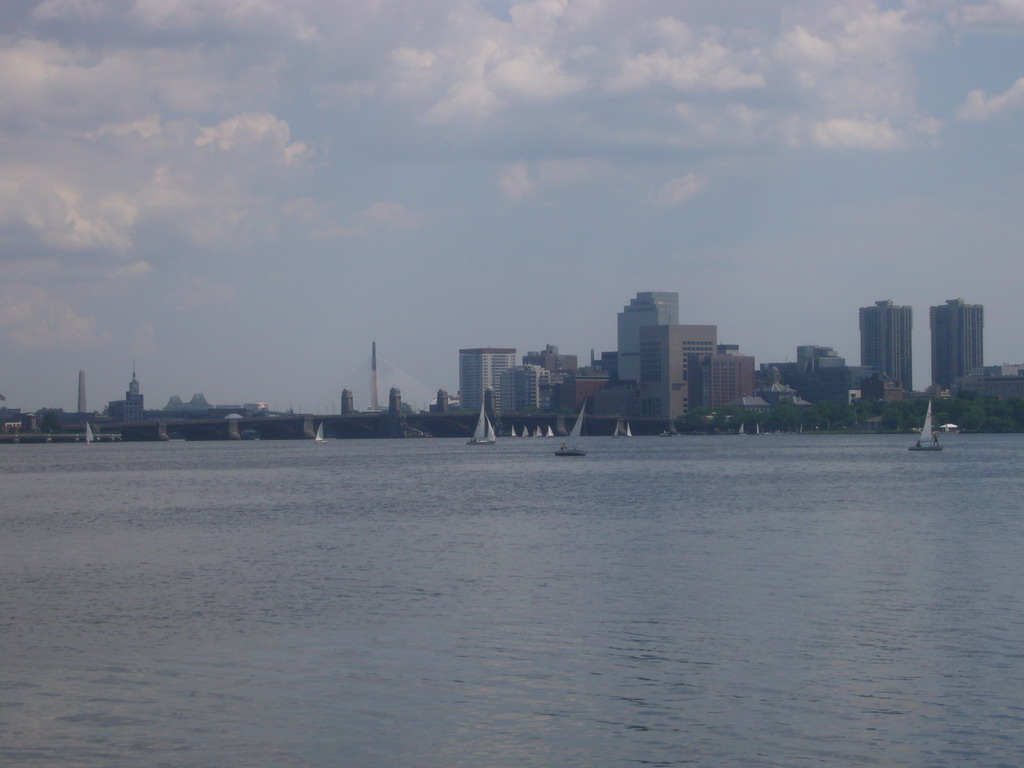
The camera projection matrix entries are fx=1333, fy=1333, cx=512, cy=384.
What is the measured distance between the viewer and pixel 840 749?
18953 mm

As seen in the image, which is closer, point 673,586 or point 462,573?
point 673,586

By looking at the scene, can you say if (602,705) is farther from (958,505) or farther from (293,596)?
(958,505)

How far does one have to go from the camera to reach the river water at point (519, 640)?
19.7 meters

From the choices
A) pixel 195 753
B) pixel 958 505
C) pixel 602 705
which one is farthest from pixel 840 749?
pixel 958 505

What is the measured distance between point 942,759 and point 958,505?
49.5m

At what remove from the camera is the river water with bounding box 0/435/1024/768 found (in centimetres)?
1970

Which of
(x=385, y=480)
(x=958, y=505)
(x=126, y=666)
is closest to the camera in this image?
(x=126, y=666)

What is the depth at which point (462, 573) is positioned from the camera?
3912 cm

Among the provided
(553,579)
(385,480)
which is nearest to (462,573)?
(553,579)

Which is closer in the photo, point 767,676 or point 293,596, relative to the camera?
point 767,676

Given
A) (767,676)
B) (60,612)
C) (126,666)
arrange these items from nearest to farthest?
(767,676), (126,666), (60,612)

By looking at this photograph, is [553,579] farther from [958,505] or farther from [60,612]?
[958,505]

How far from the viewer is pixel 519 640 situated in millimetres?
27609

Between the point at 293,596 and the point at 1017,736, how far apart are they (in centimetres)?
2015
